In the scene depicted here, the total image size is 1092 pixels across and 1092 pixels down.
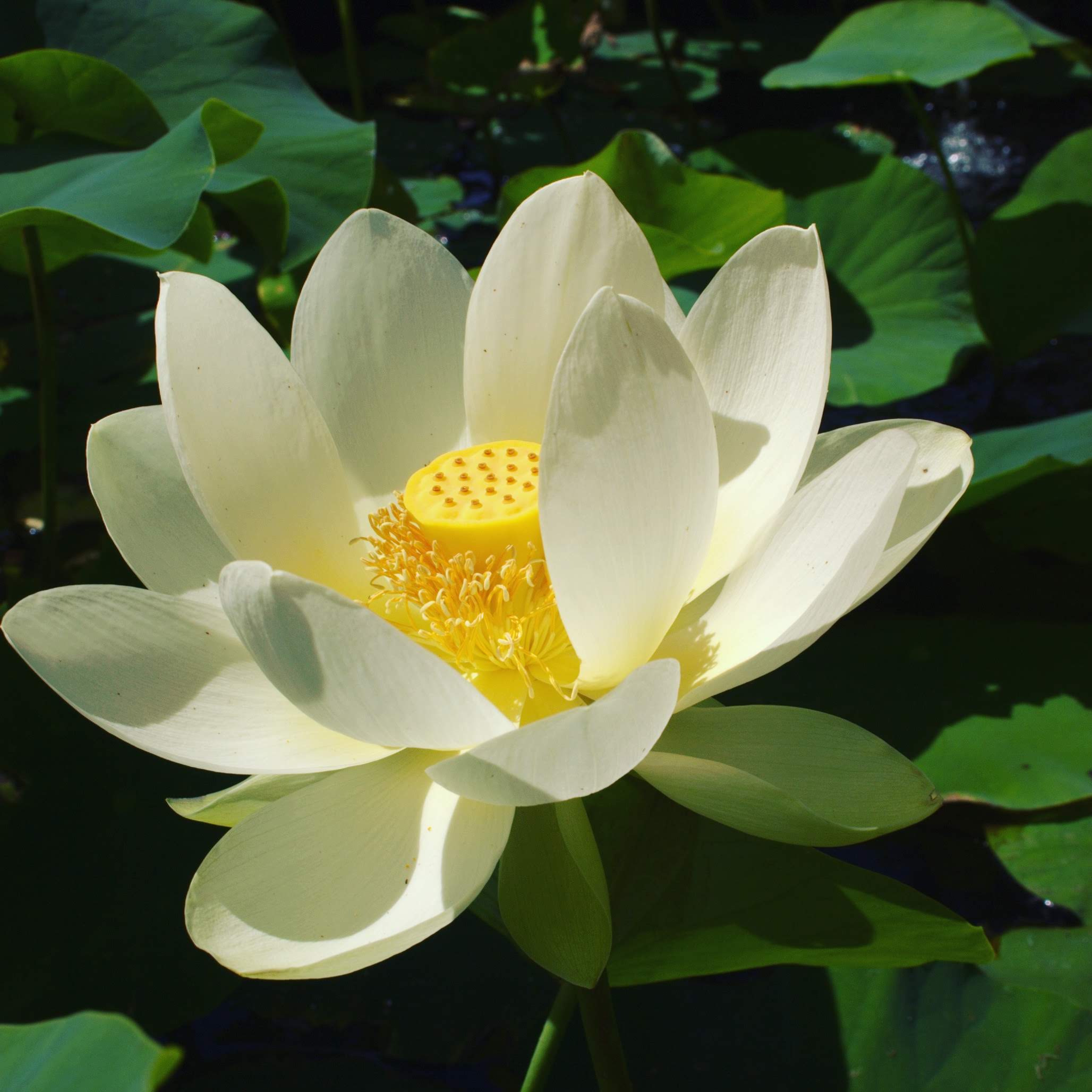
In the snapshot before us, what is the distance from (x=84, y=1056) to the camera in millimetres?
643

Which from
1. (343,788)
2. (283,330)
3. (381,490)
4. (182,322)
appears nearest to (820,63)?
(283,330)

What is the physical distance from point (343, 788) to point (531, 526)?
0.31 meters

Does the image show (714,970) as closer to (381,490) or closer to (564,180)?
(381,490)

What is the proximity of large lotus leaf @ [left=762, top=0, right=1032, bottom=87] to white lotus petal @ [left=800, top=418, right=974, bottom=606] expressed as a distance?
119cm

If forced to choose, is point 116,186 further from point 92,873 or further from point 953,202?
point 953,202

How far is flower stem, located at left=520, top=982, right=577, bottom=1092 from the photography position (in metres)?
0.91

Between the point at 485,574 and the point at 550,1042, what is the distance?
0.44 meters

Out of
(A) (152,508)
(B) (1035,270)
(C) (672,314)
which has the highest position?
(C) (672,314)

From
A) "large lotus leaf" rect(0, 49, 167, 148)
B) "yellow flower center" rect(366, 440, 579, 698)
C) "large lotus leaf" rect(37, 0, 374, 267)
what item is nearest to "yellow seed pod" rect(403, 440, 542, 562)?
"yellow flower center" rect(366, 440, 579, 698)

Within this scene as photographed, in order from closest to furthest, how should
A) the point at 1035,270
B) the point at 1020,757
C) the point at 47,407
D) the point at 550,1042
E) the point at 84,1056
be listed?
the point at 84,1056 < the point at 550,1042 < the point at 1020,757 < the point at 47,407 < the point at 1035,270

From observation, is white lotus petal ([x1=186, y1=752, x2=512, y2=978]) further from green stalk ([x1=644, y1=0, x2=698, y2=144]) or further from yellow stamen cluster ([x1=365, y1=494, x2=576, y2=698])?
green stalk ([x1=644, y1=0, x2=698, y2=144])

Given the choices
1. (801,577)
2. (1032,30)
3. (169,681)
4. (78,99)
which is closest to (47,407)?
(78,99)

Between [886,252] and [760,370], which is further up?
[760,370]

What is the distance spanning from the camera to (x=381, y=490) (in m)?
1.14
